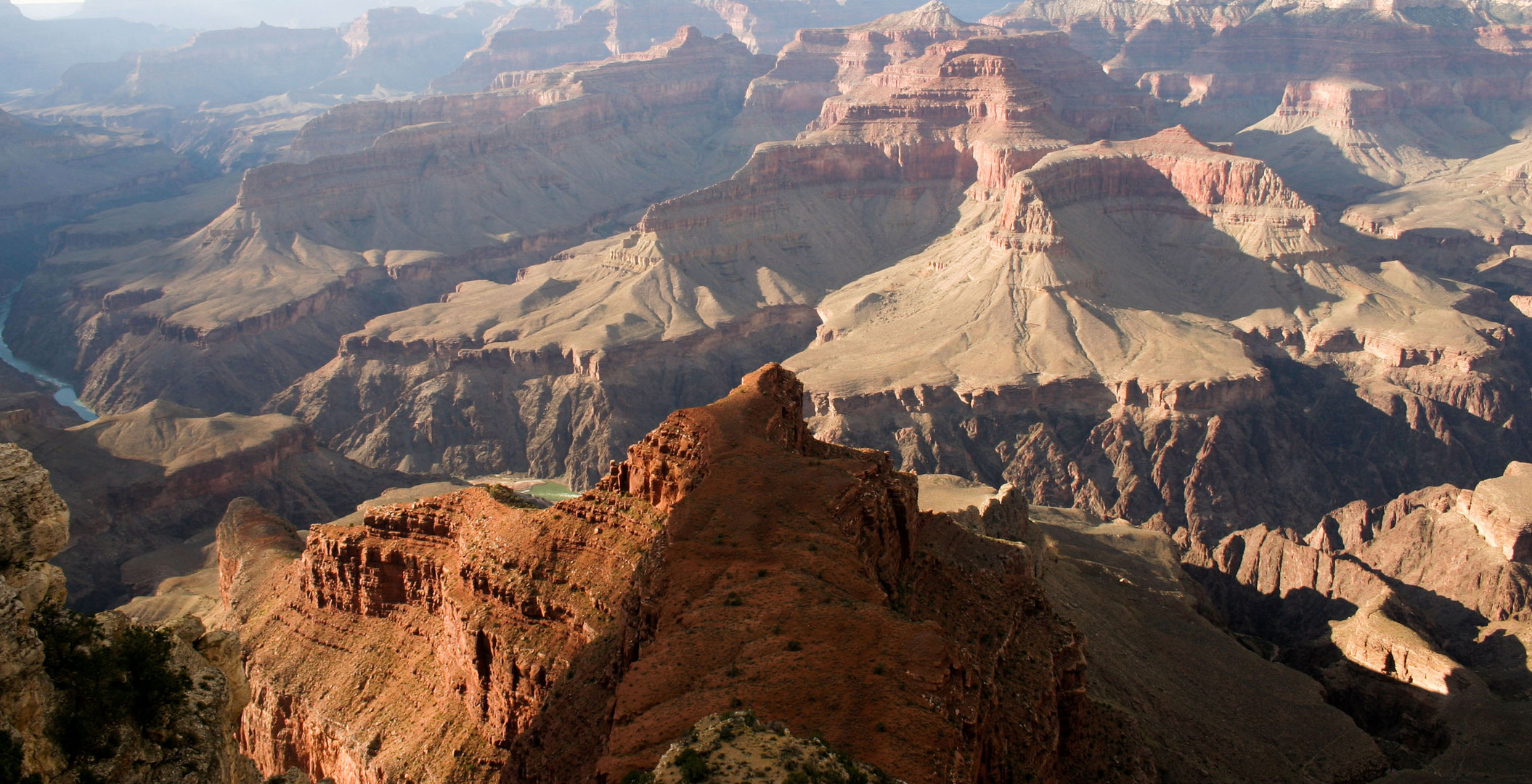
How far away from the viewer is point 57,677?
23172mm

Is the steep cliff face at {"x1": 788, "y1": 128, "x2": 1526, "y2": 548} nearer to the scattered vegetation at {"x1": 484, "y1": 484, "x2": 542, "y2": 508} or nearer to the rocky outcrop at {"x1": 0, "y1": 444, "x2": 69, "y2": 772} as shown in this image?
the scattered vegetation at {"x1": 484, "y1": 484, "x2": 542, "y2": 508}

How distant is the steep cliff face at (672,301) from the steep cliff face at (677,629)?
79.6 m

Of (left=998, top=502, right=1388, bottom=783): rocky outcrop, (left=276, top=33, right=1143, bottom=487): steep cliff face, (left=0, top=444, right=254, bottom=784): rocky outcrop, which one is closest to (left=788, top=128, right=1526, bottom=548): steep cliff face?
(left=276, top=33, right=1143, bottom=487): steep cliff face

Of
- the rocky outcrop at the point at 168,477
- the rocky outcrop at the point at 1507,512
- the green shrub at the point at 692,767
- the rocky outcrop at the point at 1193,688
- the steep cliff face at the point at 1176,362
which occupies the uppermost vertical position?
the green shrub at the point at 692,767

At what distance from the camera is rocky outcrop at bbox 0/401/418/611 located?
9981 cm

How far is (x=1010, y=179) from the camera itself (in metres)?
157

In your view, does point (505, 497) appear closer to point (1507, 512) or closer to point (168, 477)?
point (1507, 512)

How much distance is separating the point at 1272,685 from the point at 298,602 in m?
48.0

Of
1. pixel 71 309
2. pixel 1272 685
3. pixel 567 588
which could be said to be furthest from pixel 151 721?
pixel 71 309

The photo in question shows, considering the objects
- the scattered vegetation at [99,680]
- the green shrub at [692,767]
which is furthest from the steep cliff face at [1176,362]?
the scattered vegetation at [99,680]

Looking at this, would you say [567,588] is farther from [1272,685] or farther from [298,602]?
[1272,685]

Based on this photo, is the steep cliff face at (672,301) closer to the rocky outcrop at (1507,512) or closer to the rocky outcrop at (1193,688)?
the rocky outcrop at (1193,688)

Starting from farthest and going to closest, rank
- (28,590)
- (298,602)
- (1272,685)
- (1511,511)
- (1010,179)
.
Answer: (1010,179) → (1511,511) → (1272,685) → (298,602) → (28,590)

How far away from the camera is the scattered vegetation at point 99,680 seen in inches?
904
